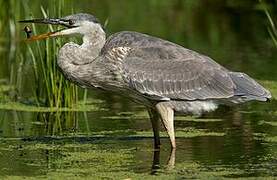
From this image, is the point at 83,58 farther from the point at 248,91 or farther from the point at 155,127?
the point at 248,91

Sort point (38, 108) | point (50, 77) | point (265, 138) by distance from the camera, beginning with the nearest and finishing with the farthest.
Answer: point (265, 138)
point (50, 77)
point (38, 108)

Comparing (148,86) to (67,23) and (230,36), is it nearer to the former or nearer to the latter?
(67,23)

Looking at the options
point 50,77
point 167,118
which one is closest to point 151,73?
point 167,118

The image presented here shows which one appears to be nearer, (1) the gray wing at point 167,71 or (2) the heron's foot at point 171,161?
(2) the heron's foot at point 171,161

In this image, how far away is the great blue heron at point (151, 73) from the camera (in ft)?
28.0

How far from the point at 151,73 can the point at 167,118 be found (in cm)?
42

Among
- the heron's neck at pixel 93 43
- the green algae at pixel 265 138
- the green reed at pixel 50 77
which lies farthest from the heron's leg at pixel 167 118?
the green reed at pixel 50 77

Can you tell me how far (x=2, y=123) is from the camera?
32.4ft

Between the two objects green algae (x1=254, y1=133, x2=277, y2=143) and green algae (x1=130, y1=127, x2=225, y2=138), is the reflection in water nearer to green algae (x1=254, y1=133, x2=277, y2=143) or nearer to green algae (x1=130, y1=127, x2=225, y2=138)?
green algae (x1=130, y1=127, x2=225, y2=138)

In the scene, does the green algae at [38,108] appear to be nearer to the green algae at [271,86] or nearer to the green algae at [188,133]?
the green algae at [188,133]

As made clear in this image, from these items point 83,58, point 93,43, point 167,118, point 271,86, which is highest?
point 93,43

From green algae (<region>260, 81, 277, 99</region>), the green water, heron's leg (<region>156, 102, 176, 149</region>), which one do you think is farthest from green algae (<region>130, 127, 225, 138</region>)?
green algae (<region>260, 81, 277, 99</region>)

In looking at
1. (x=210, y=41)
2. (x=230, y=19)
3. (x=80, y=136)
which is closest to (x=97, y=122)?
(x=80, y=136)

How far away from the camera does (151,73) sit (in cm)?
861
